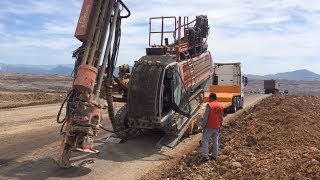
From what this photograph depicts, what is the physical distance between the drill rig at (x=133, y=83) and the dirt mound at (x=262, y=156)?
179cm

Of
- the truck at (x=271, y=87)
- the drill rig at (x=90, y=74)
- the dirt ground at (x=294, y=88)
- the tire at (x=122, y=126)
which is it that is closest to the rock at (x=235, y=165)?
the drill rig at (x=90, y=74)

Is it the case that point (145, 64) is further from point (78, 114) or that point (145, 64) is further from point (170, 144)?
point (78, 114)

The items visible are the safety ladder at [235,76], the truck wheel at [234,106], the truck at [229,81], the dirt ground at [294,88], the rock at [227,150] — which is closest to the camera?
the rock at [227,150]

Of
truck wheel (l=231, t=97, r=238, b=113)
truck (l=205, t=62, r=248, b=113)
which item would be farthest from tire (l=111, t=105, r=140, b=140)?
truck (l=205, t=62, r=248, b=113)

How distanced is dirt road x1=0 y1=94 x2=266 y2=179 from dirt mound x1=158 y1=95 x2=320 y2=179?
Result: 970 mm

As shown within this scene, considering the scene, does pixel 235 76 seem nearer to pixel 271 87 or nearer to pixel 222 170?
pixel 222 170

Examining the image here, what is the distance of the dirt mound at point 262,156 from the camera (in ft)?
32.2

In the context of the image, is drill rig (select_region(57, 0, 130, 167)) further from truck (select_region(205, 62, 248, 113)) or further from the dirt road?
truck (select_region(205, 62, 248, 113))

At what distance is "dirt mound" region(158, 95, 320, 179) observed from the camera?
980 cm

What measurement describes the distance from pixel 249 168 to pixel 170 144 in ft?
13.5

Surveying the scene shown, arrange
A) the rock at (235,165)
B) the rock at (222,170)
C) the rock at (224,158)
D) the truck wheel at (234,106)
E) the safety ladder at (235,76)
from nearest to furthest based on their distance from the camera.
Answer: the rock at (222,170), the rock at (235,165), the rock at (224,158), the truck wheel at (234,106), the safety ladder at (235,76)

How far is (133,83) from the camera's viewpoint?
1392 centimetres

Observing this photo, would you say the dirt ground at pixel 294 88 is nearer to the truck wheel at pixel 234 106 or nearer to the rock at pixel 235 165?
the truck wheel at pixel 234 106

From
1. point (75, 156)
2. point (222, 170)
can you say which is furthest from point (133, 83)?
point (222, 170)
